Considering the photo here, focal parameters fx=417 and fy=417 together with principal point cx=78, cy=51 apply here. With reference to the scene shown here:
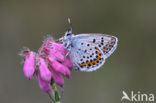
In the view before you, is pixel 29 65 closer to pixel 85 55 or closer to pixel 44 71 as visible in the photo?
pixel 44 71

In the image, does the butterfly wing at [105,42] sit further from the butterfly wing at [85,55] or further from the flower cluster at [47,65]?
the flower cluster at [47,65]

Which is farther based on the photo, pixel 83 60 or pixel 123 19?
pixel 123 19

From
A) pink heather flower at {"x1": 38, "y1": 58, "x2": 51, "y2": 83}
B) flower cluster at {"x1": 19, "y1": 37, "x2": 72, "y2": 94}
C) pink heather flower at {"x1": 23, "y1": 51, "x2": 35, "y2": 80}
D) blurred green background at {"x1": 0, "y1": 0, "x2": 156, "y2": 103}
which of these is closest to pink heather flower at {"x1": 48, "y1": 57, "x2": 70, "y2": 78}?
flower cluster at {"x1": 19, "y1": 37, "x2": 72, "y2": 94}

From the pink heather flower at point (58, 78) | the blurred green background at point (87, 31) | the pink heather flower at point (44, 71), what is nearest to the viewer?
the pink heather flower at point (44, 71)

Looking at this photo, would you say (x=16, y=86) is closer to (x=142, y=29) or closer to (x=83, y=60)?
(x=142, y=29)

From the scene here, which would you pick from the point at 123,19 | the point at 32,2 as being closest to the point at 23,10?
the point at 32,2

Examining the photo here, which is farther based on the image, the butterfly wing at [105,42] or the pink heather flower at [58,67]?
the butterfly wing at [105,42]

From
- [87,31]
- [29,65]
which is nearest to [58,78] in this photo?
[29,65]

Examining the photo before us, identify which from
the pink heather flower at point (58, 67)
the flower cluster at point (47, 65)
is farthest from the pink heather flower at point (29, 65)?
the pink heather flower at point (58, 67)
